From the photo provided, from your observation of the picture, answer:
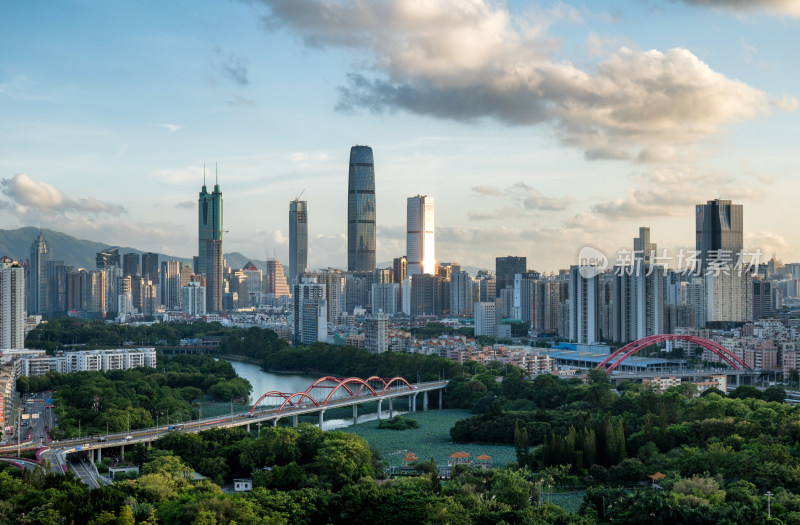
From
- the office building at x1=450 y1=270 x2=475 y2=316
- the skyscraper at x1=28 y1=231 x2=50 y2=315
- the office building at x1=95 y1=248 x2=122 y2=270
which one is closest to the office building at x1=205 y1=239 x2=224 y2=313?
the office building at x1=95 y1=248 x2=122 y2=270

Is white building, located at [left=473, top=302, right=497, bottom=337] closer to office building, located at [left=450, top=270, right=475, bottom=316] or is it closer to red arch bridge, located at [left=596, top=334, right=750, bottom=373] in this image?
red arch bridge, located at [left=596, top=334, right=750, bottom=373]

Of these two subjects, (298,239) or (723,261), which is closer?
(723,261)

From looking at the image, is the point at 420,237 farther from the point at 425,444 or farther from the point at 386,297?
the point at 425,444

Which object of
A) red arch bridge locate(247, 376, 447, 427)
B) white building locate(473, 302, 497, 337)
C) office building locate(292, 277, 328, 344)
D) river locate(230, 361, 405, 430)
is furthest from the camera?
white building locate(473, 302, 497, 337)

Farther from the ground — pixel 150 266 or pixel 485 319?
pixel 150 266

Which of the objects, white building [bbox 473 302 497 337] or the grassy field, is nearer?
the grassy field

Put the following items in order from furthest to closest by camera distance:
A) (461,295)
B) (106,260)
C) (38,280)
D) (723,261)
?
(106,260) → (461,295) → (38,280) → (723,261)

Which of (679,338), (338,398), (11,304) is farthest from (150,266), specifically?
(338,398)

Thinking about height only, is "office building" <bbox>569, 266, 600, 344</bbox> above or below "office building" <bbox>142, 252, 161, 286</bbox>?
below
